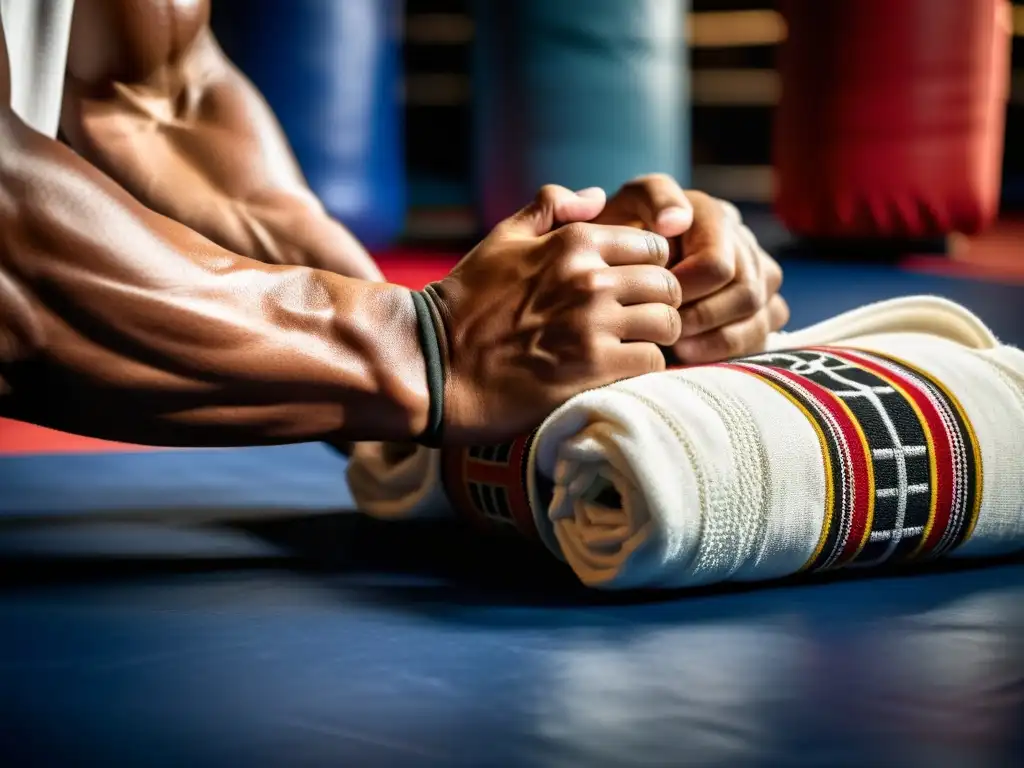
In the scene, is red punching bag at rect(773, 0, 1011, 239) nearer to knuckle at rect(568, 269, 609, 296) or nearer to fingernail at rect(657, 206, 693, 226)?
fingernail at rect(657, 206, 693, 226)

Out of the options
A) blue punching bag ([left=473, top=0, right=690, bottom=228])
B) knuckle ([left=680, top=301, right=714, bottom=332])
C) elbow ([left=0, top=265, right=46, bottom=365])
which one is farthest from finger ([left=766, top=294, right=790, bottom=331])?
blue punching bag ([left=473, top=0, right=690, bottom=228])

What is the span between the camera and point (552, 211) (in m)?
1.27

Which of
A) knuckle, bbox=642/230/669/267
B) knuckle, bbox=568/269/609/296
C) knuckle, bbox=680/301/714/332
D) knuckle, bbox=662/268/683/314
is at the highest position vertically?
knuckle, bbox=642/230/669/267

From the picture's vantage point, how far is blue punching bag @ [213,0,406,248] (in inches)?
172

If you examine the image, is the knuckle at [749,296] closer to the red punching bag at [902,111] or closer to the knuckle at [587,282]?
the knuckle at [587,282]

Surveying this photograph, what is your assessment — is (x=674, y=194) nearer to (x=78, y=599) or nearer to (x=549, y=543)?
(x=549, y=543)

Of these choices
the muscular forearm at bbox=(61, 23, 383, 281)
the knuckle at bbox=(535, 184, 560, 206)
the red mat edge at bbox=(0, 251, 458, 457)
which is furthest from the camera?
the red mat edge at bbox=(0, 251, 458, 457)

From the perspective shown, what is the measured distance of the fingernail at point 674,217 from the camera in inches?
50.9

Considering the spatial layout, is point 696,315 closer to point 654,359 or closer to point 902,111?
point 654,359

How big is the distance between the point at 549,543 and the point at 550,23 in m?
3.32

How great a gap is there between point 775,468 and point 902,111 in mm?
3480

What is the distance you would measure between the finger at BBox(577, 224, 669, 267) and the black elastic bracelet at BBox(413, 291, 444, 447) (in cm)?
13

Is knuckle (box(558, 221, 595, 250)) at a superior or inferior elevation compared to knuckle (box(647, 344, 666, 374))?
superior

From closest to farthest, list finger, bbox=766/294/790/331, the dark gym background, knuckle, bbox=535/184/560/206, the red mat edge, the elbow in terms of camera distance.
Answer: the elbow < knuckle, bbox=535/184/560/206 < finger, bbox=766/294/790/331 < the red mat edge < the dark gym background
